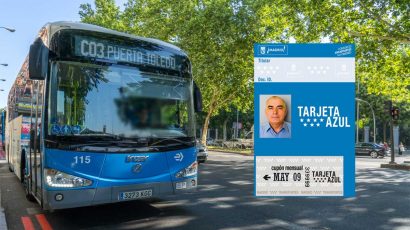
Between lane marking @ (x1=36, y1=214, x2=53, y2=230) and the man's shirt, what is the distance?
4.35 m

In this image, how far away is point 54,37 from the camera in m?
6.17

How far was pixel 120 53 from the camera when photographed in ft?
21.9

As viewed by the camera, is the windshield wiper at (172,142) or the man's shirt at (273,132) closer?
the man's shirt at (273,132)

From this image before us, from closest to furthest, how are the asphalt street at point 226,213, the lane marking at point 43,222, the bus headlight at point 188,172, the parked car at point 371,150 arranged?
the lane marking at point 43,222, the asphalt street at point 226,213, the bus headlight at point 188,172, the parked car at point 371,150

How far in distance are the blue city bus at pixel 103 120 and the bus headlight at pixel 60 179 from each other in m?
0.01

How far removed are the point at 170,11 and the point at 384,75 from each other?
53.3ft

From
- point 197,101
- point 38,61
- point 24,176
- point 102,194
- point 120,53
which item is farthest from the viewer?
point 24,176

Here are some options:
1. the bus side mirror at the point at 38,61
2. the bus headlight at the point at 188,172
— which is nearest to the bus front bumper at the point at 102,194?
the bus headlight at the point at 188,172

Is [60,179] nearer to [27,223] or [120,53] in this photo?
[27,223]

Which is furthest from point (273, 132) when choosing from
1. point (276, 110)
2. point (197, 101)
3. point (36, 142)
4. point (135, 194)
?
point (36, 142)

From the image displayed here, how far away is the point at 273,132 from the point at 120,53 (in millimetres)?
3849

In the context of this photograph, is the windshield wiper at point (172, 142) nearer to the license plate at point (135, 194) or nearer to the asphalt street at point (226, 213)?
the license plate at point (135, 194)

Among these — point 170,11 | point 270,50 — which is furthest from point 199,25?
point 270,50

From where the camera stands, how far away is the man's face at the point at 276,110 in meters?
3.57
